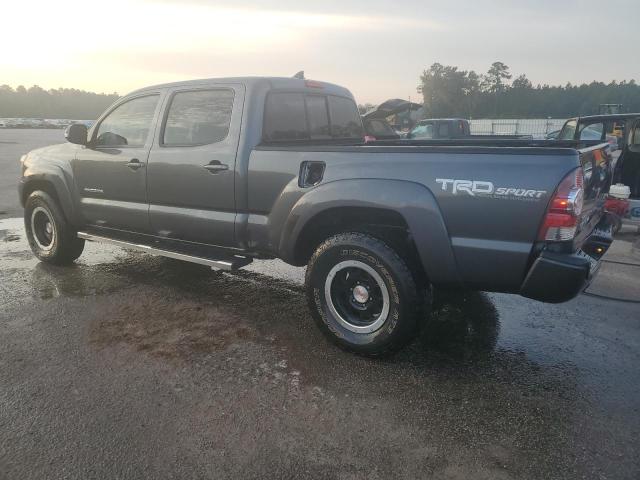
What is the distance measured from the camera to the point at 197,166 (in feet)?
13.5

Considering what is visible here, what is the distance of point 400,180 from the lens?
3.15 m

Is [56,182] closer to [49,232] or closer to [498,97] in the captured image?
[49,232]

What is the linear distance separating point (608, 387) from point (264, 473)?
2.21 m

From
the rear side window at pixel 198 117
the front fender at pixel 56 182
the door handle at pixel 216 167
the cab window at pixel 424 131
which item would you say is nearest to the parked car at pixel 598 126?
the rear side window at pixel 198 117

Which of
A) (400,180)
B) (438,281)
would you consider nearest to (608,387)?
(438,281)

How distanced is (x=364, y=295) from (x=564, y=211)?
1.40 meters

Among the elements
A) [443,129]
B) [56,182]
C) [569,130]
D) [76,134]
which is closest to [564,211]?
[76,134]

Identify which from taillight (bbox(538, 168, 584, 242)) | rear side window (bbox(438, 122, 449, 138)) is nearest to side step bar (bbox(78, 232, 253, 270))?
taillight (bbox(538, 168, 584, 242))

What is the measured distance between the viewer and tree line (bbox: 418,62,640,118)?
299 ft

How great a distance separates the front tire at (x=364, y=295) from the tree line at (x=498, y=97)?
88787mm

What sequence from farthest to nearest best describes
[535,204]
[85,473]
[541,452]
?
[535,204] < [541,452] < [85,473]

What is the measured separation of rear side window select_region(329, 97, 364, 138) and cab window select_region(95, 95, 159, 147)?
66.3 inches

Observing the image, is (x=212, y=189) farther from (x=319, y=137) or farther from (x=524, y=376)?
(x=524, y=376)

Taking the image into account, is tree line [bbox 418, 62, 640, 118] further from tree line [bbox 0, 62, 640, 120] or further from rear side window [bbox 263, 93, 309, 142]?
rear side window [bbox 263, 93, 309, 142]
